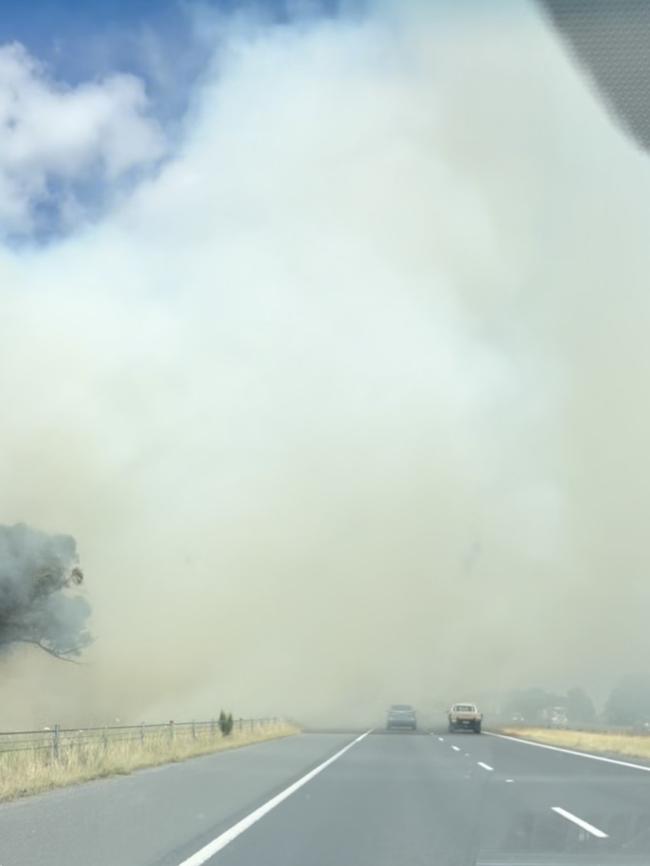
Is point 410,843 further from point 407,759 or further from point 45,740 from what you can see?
point 407,759

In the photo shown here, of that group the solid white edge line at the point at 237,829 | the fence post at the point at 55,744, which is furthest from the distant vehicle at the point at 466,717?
the fence post at the point at 55,744

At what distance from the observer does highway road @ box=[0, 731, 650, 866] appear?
32.0 feet

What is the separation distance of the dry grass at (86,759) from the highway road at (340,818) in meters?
0.53

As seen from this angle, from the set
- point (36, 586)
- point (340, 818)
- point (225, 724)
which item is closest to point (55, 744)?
point (340, 818)

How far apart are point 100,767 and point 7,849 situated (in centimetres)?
1038

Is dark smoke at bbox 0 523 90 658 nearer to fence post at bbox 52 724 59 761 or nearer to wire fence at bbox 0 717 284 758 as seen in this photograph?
wire fence at bbox 0 717 284 758

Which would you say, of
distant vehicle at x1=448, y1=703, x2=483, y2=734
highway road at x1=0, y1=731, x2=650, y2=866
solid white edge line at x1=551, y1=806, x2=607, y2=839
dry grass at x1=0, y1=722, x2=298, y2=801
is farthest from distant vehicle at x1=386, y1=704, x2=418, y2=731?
solid white edge line at x1=551, y1=806, x2=607, y2=839

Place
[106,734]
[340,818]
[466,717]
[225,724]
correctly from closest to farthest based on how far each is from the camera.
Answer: [340,818]
[106,734]
[225,724]
[466,717]

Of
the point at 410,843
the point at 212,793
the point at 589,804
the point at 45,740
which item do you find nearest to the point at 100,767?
the point at 45,740

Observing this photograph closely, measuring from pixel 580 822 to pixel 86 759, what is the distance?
36.3 feet

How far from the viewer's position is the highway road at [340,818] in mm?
9742

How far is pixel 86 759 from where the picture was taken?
794 inches

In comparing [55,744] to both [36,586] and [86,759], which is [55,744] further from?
[36,586]

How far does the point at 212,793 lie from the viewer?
1614cm
